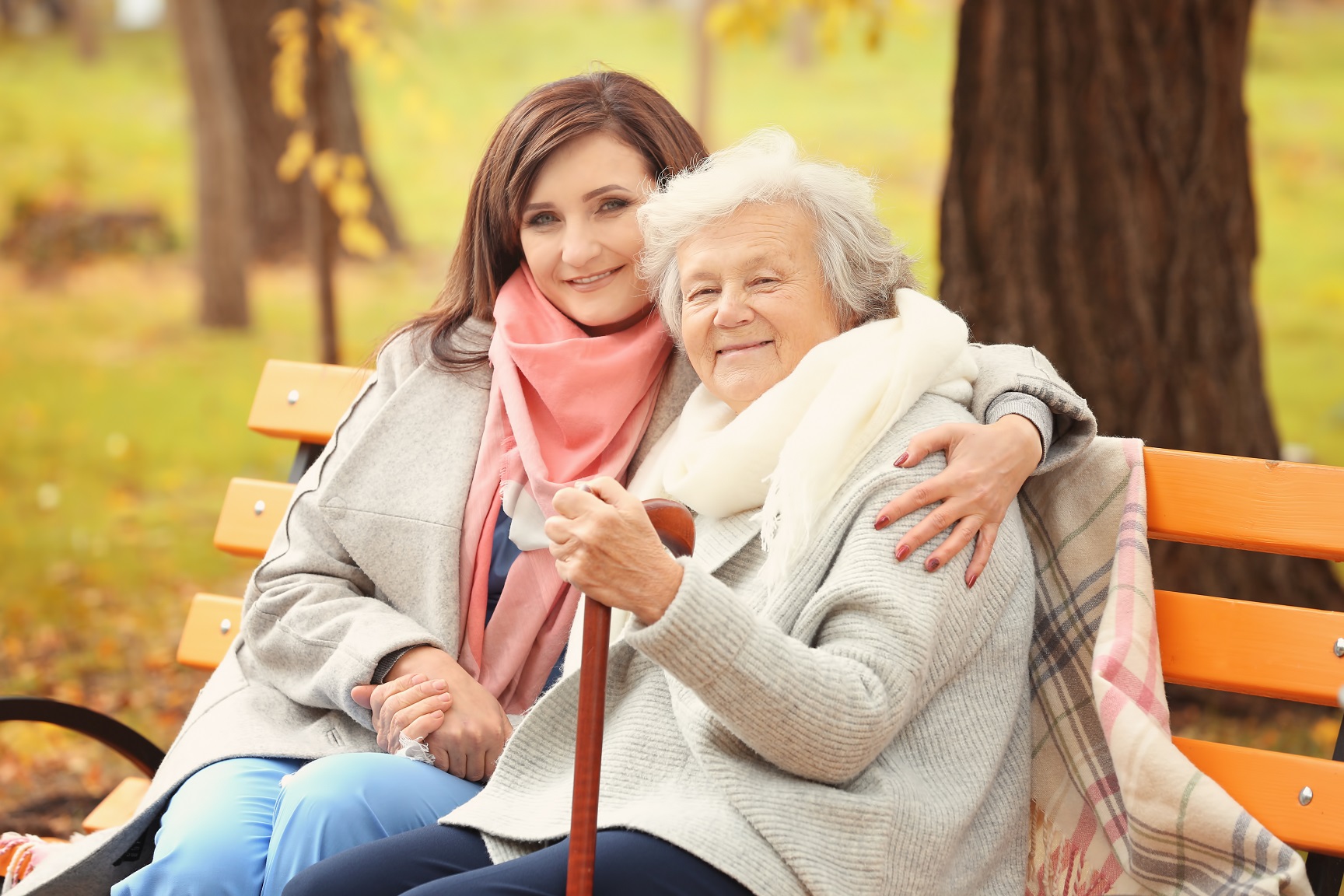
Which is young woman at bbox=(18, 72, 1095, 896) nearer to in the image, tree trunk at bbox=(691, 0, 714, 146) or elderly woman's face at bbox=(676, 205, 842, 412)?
elderly woman's face at bbox=(676, 205, 842, 412)

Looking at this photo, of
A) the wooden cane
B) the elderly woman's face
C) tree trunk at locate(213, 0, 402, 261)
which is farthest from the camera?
tree trunk at locate(213, 0, 402, 261)

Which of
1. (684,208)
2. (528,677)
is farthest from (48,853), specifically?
(684,208)

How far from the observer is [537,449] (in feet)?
7.63

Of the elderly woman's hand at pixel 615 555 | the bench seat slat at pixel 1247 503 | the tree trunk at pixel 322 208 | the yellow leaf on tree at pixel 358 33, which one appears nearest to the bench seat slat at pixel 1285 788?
the bench seat slat at pixel 1247 503

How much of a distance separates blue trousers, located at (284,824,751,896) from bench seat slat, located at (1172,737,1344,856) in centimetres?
84

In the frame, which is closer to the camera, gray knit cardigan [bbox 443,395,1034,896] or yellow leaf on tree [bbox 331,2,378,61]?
gray knit cardigan [bbox 443,395,1034,896]

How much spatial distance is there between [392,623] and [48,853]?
2.56 ft

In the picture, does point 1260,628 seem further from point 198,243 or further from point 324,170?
point 198,243

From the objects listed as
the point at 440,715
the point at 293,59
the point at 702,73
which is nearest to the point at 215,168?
the point at 293,59

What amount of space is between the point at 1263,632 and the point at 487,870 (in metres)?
1.25

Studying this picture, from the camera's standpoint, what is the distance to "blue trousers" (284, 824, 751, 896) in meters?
1.67

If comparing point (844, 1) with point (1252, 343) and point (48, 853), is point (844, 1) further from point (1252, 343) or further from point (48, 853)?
point (48, 853)

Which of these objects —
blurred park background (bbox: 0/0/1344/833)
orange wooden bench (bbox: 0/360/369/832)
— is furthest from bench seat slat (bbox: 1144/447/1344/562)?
blurred park background (bbox: 0/0/1344/833)

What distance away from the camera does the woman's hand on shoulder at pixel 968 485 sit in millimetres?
1789
